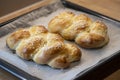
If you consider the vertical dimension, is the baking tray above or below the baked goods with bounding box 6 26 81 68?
below

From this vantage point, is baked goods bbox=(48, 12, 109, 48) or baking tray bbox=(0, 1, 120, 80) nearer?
baking tray bbox=(0, 1, 120, 80)

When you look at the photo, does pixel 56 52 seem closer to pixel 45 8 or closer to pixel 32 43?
pixel 32 43

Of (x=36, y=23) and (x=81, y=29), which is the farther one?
(x=36, y=23)

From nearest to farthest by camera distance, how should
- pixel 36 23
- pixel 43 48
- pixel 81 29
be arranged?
pixel 43 48 < pixel 81 29 < pixel 36 23

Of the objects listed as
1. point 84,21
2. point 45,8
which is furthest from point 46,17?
point 84,21

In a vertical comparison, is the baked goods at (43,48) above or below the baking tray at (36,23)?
above
